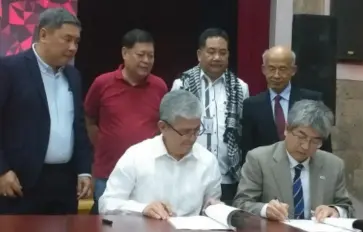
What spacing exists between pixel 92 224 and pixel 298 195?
0.89 meters

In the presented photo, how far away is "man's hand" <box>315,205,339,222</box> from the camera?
2.78 meters

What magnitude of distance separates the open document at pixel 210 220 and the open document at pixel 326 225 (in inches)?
9.5

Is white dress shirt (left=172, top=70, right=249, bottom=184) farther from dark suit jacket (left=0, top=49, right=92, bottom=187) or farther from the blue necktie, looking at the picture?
dark suit jacket (left=0, top=49, right=92, bottom=187)

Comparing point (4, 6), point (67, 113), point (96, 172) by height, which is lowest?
point (96, 172)

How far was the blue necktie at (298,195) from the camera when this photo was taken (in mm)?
2960

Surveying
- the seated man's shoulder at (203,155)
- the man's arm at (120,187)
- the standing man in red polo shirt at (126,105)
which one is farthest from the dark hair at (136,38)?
the man's arm at (120,187)

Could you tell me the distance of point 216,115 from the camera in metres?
3.82

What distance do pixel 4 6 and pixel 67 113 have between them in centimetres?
209

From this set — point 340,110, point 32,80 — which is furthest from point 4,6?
point 340,110

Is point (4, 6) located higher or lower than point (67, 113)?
higher

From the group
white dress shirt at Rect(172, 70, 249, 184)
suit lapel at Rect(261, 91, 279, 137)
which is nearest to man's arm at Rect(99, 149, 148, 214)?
white dress shirt at Rect(172, 70, 249, 184)

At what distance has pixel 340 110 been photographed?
17.4 feet

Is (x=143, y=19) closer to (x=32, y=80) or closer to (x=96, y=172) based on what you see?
(x=96, y=172)

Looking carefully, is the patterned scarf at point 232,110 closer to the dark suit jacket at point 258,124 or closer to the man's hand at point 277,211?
the dark suit jacket at point 258,124
